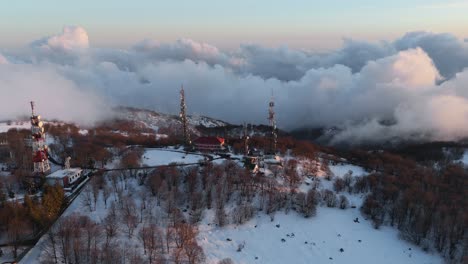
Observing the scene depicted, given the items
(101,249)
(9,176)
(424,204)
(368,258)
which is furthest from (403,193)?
(9,176)

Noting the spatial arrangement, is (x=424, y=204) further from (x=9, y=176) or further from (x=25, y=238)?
(x=9, y=176)

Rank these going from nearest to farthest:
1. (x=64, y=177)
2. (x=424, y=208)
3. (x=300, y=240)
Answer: (x=300, y=240)
(x=424, y=208)
(x=64, y=177)

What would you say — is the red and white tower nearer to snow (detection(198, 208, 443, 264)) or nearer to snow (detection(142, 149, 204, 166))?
snow (detection(142, 149, 204, 166))

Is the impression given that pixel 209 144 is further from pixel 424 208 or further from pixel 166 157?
pixel 424 208

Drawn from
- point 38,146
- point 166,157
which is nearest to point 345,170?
point 166,157

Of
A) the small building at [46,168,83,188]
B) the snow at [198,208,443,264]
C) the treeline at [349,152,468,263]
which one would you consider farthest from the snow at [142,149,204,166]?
the treeline at [349,152,468,263]
